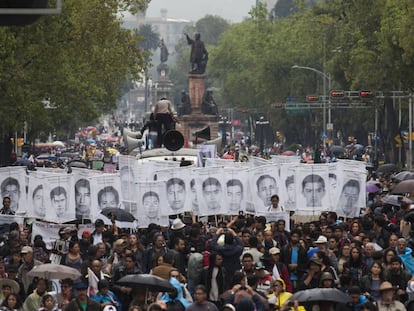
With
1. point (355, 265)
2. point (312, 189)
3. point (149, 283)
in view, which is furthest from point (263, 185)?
point (149, 283)

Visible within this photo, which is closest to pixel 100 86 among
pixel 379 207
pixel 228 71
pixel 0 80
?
pixel 0 80

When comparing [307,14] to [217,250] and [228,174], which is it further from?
[217,250]

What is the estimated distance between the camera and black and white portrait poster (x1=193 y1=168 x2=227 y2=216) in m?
25.5

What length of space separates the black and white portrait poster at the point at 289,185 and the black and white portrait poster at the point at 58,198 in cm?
311

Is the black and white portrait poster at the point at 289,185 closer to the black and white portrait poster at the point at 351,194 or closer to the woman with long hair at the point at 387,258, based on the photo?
the black and white portrait poster at the point at 351,194

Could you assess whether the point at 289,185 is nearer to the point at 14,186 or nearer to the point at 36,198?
the point at 36,198

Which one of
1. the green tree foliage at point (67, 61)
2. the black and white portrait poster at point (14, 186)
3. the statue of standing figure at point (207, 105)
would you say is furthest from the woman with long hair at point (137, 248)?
the statue of standing figure at point (207, 105)

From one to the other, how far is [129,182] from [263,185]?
7.09ft

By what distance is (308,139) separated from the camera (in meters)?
107

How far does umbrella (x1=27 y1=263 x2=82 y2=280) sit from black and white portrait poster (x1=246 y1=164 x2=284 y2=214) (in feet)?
24.1

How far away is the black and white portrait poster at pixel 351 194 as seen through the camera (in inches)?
991

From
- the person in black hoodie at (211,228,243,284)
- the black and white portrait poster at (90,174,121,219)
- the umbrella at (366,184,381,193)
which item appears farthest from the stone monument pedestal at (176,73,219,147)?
the person in black hoodie at (211,228,243,284)

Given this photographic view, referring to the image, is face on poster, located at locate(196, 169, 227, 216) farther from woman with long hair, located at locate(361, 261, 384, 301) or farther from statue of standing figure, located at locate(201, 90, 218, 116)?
statue of standing figure, located at locate(201, 90, 218, 116)

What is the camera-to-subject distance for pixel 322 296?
1606 cm
